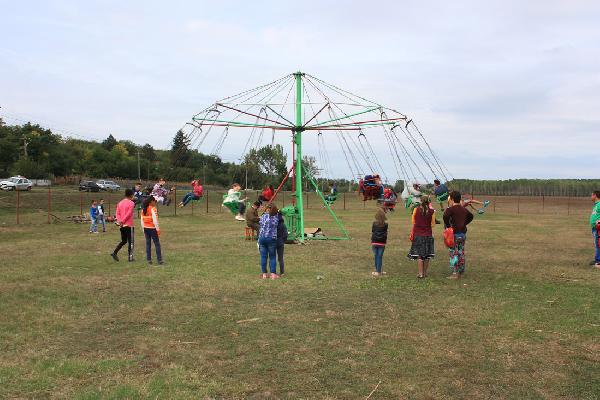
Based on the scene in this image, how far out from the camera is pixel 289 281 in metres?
10.9

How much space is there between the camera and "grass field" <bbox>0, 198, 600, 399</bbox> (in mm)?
5312

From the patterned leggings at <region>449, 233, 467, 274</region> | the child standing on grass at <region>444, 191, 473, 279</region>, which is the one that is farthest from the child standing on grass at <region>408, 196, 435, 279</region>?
the patterned leggings at <region>449, 233, 467, 274</region>

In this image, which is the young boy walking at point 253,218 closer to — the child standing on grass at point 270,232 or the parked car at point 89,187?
the child standing on grass at point 270,232

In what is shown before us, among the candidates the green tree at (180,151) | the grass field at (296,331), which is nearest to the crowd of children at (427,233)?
the grass field at (296,331)

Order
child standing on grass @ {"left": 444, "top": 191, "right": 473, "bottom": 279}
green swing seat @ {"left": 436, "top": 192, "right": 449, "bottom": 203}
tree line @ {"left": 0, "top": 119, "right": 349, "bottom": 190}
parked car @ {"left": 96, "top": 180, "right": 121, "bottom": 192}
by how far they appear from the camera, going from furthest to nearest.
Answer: tree line @ {"left": 0, "top": 119, "right": 349, "bottom": 190}, parked car @ {"left": 96, "top": 180, "right": 121, "bottom": 192}, green swing seat @ {"left": 436, "top": 192, "right": 449, "bottom": 203}, child standing on grass @ {"left": 444, "top": 191, "right": 473, "bottom": 279}

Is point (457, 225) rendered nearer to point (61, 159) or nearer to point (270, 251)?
point (270, 251)

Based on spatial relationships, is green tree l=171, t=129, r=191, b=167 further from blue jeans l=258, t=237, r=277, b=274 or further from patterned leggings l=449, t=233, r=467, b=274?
patterned leggings l=449, t=233, r=467, b=274

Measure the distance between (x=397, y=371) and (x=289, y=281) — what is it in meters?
5.35

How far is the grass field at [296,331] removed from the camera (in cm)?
531

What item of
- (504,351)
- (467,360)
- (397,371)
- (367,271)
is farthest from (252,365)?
(367,271)

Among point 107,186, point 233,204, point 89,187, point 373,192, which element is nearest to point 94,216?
point 233,204

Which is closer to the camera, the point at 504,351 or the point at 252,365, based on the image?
the point at 252,365

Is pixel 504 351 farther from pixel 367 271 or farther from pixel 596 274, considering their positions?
pixel 596 274

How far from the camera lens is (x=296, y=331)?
7.18 meters
